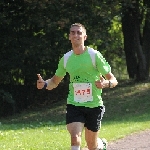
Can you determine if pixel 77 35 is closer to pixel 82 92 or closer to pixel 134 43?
pixel 82 92

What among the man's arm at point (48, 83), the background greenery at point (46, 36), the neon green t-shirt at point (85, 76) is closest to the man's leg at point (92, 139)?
the neon green t-shirt at point (85, 76)

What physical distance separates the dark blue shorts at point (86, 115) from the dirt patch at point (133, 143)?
3181mm

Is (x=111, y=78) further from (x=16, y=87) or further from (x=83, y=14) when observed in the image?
(x=16, y=87)

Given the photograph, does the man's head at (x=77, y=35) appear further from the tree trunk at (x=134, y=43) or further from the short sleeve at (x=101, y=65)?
the tree trunk at (x=134, y=43)

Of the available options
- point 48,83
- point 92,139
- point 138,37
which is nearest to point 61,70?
point 48,83

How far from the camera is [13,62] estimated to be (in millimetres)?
23109

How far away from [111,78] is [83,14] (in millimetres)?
14841

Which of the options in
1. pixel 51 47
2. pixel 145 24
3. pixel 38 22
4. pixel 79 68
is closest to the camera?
pixel 79 68

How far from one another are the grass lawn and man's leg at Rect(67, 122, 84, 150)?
9.36 ft

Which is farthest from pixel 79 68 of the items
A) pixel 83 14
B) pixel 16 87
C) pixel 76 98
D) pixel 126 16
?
pixel 126 16

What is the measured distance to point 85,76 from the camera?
717 cm

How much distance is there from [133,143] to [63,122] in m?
5.96

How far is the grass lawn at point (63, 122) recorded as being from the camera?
10.9m

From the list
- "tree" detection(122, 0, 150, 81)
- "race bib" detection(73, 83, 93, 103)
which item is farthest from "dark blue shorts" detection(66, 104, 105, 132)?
"tree" detection(122, 0, 150, 81)
